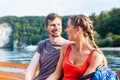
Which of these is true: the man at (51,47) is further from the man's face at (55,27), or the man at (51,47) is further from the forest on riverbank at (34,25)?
the forest on riverbank at (34,25)

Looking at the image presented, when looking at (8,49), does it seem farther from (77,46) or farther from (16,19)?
(77,46)

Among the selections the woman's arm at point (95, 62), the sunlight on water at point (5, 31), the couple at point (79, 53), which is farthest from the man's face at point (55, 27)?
the sunlight on water at point (5, 31)

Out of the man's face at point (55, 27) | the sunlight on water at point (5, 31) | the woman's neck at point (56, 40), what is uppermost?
the man's face at point (55, 27)

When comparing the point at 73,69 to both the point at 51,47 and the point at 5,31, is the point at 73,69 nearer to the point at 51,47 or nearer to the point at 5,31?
the point at 51,47

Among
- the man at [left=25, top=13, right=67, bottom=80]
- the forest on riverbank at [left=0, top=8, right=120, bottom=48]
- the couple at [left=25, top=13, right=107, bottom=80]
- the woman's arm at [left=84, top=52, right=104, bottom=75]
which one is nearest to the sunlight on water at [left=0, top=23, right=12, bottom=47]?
the forest on riverbank at [left=0, top=8, right=120, bottom=48]

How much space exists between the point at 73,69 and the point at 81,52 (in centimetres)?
9

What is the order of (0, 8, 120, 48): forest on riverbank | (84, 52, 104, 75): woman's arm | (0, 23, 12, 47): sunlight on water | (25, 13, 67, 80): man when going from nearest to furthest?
(84, 52, 104, 75): woman's arm
(25, 13, 67, 80): man
(0, 8, 120, 48): forest on riverbank
(0, 23, 12, 47): sunlight on water

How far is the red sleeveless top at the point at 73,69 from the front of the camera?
1361 millimetres

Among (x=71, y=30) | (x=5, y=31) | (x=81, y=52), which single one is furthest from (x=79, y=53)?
(x=5, y=31)

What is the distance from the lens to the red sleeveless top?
1361 mm

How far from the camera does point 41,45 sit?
5.90 ft

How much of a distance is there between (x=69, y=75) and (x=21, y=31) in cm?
556

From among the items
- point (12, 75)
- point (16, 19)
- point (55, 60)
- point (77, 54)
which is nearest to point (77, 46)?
point (77, 54)

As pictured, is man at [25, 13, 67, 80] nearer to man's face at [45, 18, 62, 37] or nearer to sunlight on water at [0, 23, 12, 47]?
man's face at [45, 18, 62, 37]
